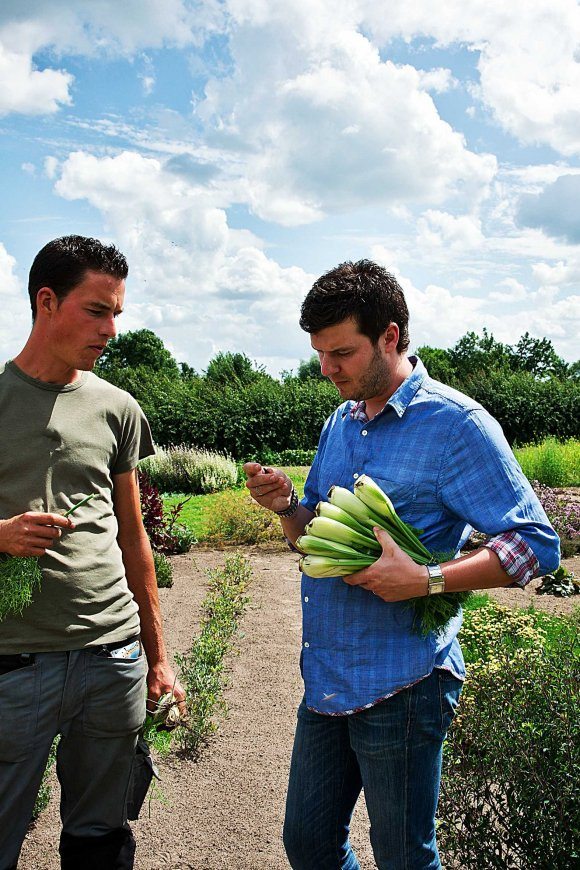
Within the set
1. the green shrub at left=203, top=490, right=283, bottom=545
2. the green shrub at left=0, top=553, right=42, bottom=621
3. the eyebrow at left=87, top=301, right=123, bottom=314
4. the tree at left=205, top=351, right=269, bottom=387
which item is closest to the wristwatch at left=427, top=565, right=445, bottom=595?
the green shrub at left=0, top=553, right=42, bottom=621

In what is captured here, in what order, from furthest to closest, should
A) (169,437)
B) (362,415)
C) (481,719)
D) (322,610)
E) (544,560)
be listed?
(169,437), (481,719), (362,415), (322,610), (544,560)

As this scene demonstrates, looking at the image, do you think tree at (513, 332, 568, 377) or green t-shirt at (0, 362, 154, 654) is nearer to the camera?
green t-shirt at (0, 362, 154, 654)

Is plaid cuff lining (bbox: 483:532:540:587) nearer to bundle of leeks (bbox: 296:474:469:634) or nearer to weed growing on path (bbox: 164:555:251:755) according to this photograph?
bundle of leeks (bbox: 296:474:469:634)

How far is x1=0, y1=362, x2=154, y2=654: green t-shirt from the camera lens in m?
2.39

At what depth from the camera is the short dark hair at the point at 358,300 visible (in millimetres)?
2215

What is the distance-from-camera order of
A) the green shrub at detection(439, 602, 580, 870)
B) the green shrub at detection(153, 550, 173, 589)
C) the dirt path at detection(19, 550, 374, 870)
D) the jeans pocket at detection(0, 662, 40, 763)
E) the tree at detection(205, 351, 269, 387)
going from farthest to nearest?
the tree at detection(205, 351, 269, 387) < the green shrub at detection(153, 550, 173, 589) < the dirt path at detection(19, 550, 374, 870) < the green shrub at detection(439, 602, 580, 870) < the jeans pocket at detection(0, 662, 40, 763)

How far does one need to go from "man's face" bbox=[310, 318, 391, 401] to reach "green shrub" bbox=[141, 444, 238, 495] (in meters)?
13.6

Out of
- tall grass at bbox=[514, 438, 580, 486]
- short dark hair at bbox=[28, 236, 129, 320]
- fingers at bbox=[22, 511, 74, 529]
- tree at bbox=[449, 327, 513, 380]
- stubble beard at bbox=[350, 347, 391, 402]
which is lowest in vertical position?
fingers at bbox=[22, 511, 74, 529]

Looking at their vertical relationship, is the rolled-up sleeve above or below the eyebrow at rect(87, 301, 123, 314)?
below

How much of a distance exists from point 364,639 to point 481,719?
43.5 inches

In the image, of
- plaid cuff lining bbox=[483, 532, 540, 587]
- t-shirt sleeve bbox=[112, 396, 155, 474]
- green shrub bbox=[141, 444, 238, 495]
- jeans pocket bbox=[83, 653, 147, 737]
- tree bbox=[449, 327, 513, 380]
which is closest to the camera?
plaid cuff lining bbox=[483, 532, 540, 587]

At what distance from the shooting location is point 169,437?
843 inches

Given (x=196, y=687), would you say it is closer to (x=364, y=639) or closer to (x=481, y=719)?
(x=481, y=719)

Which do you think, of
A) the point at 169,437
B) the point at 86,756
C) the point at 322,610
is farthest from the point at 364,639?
the point at 169,437
